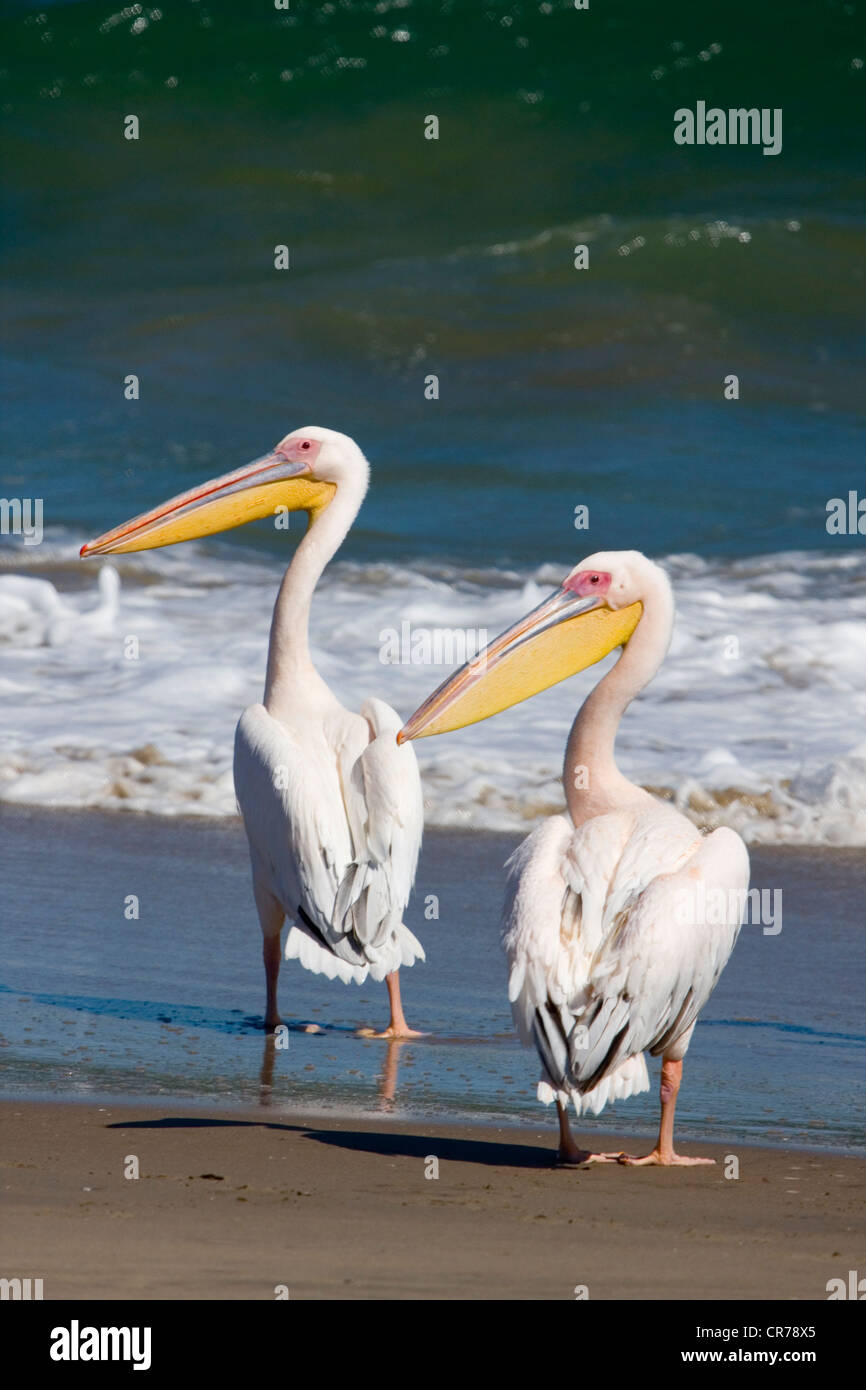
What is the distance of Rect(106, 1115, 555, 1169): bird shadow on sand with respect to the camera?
156 inches

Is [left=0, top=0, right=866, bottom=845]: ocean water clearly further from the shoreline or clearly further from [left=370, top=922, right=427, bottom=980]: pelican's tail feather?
the shoreline

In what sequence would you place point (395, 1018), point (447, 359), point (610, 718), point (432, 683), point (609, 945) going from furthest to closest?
1. point (447, 359)
2. point (432, 683)
3. point (395, 1018)
4. point (610, 718)
5. point (609, 945)

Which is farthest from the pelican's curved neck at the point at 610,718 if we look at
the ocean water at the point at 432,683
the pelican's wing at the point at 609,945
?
the ocean water at the point at 432,683

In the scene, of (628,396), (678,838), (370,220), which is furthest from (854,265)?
(678,838)

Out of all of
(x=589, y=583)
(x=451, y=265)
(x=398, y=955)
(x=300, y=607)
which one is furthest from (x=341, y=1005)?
(x=451, y=265)

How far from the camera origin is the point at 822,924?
6238 millimetres

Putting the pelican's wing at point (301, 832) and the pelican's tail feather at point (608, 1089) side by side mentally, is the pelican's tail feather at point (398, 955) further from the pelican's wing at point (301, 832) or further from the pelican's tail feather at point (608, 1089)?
the pelican's tail feather at point (608, 1089)

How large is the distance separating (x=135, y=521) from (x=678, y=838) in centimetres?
308

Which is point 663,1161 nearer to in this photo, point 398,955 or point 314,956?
point 398,955

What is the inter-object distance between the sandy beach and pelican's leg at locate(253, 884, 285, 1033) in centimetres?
102

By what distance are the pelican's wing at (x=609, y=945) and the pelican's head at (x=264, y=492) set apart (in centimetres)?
261

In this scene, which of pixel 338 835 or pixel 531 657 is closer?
pixel 531 657

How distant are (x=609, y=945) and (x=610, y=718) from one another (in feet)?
2.40

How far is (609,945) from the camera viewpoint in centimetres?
386
